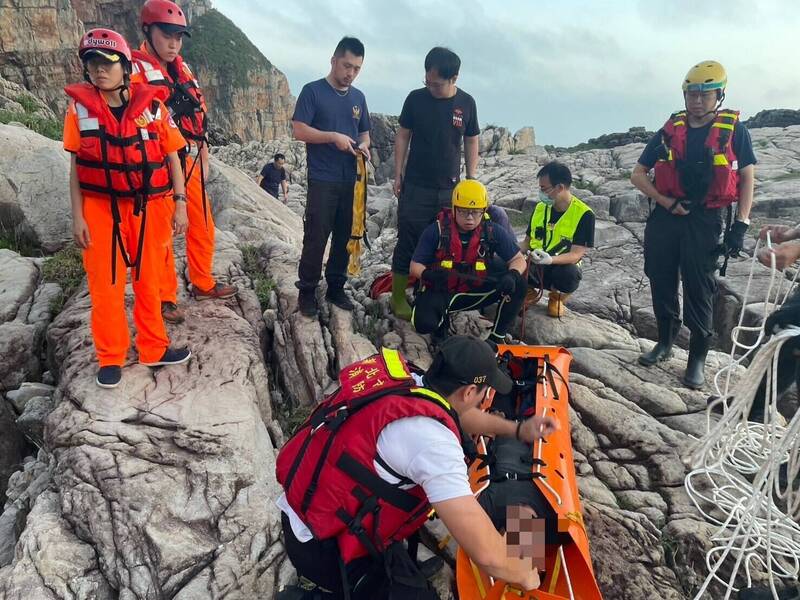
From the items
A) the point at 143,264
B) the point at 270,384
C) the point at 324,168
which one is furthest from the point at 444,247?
the point at 143,264

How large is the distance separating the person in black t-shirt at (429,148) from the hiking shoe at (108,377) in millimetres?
3167

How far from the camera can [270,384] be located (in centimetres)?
578

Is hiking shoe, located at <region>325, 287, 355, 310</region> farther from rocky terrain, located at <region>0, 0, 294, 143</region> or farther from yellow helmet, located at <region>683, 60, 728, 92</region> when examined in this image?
rocky terrain, located at <region>0, 0, 294, 143</region>

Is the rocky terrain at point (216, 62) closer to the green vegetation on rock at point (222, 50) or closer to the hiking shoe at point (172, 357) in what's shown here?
the green vegetation on rock at point (222, 50)

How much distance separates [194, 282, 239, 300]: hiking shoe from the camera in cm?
600

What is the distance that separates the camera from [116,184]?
161 inches

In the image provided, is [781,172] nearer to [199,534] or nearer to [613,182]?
[613,182]

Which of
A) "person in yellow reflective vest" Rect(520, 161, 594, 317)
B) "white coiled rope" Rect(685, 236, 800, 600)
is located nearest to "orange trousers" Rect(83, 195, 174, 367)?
"person in yellow reflective vest" Rect(520, 161, 594, 317)

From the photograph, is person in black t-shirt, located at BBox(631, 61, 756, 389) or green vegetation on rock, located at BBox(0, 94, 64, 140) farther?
green vegetation on rock, located at BBox(0, 94, 64, 140)

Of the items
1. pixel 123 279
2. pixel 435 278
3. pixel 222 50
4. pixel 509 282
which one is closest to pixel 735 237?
pixel 509 282

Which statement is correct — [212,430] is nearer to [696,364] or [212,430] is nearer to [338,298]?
[338,298]

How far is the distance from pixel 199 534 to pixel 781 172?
19.9 meters

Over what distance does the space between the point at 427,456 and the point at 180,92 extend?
15.2ft

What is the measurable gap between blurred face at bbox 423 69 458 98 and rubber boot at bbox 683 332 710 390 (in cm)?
365
